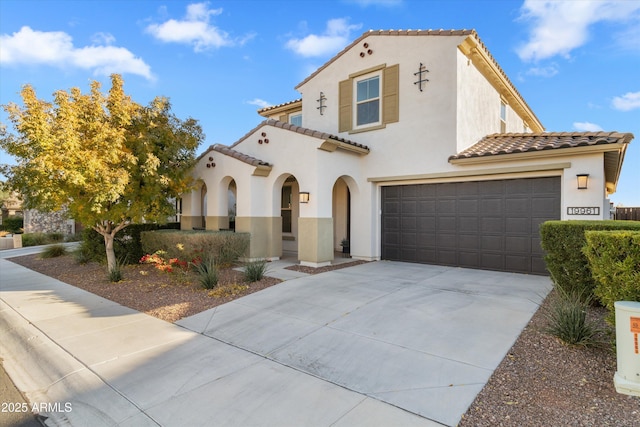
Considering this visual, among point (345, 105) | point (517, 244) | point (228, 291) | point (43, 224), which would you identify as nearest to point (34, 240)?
point (43, 224)

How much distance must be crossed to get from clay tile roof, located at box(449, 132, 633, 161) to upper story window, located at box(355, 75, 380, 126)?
3.37 meters

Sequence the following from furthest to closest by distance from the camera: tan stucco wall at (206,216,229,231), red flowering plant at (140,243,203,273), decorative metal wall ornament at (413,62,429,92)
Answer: tan stucco wall at (206,216,229,231), decorative metal wall ornament at (413,62,429,92), red flowering plant at (140,243,203,273)

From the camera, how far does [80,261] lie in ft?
41.1

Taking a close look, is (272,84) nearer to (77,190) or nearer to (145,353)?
(77,190)

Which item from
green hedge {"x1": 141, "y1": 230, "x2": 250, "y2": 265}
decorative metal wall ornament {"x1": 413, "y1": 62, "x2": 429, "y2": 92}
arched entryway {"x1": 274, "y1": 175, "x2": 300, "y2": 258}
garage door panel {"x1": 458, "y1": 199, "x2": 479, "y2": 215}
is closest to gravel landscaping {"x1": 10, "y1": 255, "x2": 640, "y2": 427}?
green hedge {"x1": 141, "y1": 230, "x2": 250, "y2": 265}

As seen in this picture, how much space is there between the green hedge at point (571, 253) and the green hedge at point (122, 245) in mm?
12257

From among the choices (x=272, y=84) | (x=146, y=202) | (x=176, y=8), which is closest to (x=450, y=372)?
(x=146, y=202)

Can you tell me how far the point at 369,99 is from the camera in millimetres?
12031

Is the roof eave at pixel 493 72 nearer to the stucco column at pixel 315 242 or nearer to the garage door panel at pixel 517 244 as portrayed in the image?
the garage door panel at pixel 517 244

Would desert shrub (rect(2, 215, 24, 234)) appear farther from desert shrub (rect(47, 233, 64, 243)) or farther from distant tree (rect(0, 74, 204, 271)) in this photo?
distant tree (rect(0, 74, 204, 271))

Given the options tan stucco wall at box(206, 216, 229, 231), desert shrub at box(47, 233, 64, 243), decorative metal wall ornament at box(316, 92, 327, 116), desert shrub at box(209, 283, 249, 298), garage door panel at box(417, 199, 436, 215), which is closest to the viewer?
desert shrub at box(209, 283, 249, 298)

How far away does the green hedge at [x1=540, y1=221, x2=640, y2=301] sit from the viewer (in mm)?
5547

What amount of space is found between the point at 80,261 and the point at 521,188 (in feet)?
50.4

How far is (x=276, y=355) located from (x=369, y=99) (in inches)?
392
